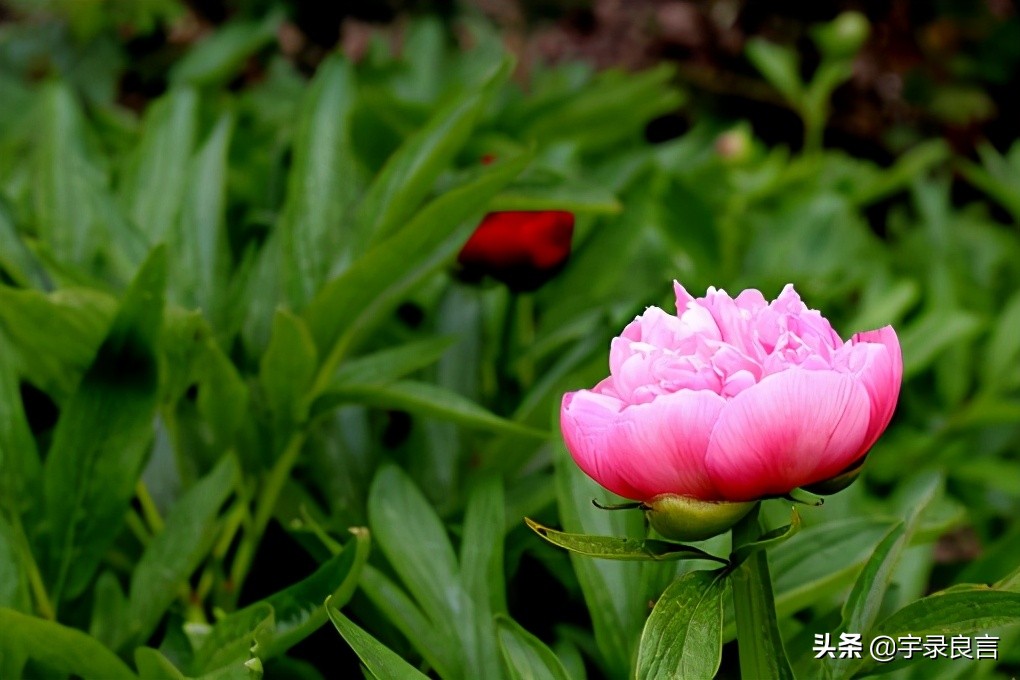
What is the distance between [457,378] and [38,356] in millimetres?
335

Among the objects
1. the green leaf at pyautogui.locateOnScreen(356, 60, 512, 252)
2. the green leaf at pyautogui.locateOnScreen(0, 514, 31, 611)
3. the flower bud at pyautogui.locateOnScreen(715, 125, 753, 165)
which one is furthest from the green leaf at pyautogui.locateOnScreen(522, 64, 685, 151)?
the green leaf at pyautogui.locateOnScreen(0, 514, 31, 611)

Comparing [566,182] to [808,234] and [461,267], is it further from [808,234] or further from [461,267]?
[808,234]

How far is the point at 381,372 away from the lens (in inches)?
31.1

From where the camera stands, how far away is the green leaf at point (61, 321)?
68 cm

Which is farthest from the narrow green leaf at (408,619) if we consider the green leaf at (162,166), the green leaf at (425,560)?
the green leaf at (162,166)

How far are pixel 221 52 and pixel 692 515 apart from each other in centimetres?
155

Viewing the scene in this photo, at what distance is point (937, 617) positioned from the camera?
49 centimetres

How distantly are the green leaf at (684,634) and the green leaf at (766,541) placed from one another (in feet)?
0.05

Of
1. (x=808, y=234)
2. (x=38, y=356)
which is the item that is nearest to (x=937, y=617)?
(x=38, y=356)

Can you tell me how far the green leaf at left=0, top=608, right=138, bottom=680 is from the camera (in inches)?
21.7

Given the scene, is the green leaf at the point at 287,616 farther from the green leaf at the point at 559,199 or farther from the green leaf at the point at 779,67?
the green leaf at the point at 779,67

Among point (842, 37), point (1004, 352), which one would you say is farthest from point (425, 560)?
point (842, 37)

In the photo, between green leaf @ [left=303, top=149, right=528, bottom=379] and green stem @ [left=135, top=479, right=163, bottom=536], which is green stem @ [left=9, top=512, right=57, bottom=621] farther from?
green leaf @ [left=303, top=149, right=528, bottom=379]

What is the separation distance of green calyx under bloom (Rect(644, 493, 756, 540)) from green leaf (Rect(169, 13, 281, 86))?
1429 mm
